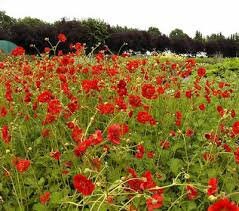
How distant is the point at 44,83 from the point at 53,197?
2529 mm

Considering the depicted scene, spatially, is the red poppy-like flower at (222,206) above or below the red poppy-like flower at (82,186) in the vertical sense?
above

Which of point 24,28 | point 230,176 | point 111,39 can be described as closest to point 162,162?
point 230,176

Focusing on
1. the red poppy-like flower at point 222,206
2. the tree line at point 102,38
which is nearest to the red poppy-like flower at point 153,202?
the red poppy-like flower at point 222,206

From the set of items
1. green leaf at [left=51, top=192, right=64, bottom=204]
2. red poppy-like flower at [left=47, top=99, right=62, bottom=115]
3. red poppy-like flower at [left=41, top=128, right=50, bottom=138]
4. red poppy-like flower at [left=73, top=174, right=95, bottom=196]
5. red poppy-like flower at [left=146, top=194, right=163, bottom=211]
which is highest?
red poppy-like flower at [left=47, top=99, right=62, bottom=115]

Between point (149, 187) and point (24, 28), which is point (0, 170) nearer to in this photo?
point (149, 187)

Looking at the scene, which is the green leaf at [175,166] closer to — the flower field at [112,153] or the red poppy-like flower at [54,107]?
the flower field at [112,153]

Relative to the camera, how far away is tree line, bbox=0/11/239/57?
3897 cm

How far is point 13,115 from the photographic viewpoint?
471 cm

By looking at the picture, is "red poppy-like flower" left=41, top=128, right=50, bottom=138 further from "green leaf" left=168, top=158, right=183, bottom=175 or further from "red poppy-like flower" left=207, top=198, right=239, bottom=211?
"red poppy-like flower" left=207, top=198, right=239, bottom=211

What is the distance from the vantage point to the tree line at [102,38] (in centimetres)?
3897

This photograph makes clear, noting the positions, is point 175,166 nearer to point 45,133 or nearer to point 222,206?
→ point 45,133

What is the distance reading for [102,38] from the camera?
42.8 meters

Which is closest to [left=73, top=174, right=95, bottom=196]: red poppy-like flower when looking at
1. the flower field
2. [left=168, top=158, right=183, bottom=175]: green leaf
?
the flower field

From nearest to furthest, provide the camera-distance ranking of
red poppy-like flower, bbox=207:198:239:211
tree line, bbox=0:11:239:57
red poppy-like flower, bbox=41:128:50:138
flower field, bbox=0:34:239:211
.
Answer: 1. red poppy-like flower, bbox=207:198:239:211
2. flower field, bbox=0:34:239:211
3. red poppy-like flower, bbox=41:128:50:138
4. tree line, bbox=0:11:239:57
